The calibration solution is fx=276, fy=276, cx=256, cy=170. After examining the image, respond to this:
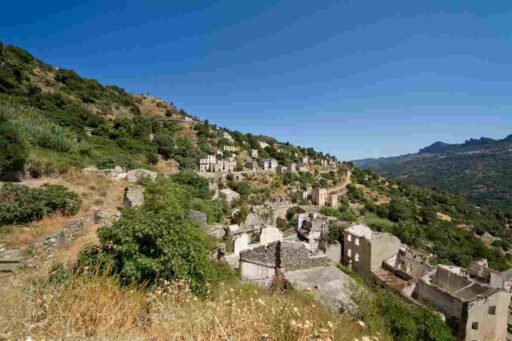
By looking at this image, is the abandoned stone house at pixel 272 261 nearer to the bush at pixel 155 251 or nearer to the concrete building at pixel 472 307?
the bush at pixel 155 251

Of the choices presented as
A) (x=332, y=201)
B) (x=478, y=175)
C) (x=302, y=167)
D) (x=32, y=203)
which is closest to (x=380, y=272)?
(x=32, y=203)

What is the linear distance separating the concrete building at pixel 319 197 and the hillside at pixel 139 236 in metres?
1.05

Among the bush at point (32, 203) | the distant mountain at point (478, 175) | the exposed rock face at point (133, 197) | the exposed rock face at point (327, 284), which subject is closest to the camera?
A: the exposed rock face at point (327, 284)

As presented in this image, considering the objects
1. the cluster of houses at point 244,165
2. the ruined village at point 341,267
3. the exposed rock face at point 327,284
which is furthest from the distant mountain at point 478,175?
the exposed rock face at point 327,284

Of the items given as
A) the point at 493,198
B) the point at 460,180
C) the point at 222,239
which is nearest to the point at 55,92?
the point at 222,239

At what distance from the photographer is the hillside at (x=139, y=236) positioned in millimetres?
3010

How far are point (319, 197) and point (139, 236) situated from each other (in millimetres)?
38866

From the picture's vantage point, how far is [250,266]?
33.0 feet

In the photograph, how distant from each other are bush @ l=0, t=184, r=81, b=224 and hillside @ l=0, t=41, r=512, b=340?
0.04m

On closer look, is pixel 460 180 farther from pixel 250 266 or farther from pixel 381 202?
pixel 250 266

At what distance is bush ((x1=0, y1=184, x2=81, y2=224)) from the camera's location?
29.7 feet

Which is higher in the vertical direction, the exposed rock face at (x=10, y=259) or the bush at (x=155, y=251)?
the bush at (x=155, y=251)

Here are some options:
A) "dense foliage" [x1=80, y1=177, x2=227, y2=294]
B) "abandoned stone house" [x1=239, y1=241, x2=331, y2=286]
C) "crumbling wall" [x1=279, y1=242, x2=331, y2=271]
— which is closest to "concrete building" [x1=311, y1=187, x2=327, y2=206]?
"abandoned stone house" [x1=239, y1=241, x2=331, y2=286]

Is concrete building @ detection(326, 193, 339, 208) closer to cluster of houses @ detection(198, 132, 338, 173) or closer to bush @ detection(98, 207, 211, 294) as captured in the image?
cluster of houses @ detection(198, 132, 338, 173)
